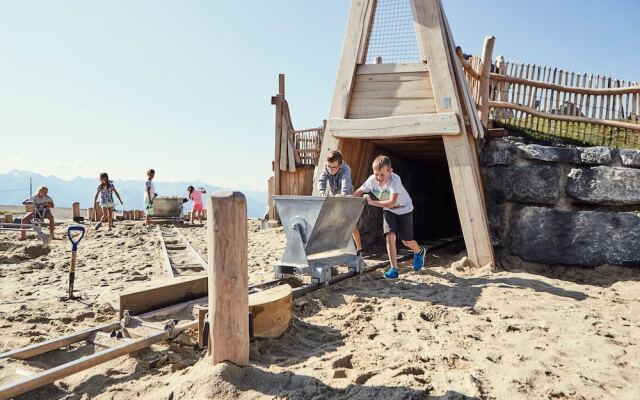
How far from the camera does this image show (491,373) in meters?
2.63

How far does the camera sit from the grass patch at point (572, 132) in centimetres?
683

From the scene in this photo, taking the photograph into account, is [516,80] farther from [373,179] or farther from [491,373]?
[491,373]

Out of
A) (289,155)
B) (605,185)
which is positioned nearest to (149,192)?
(289,155)

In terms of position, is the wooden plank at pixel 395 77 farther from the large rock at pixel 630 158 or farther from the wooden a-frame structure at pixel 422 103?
the large rock at pixel 630 158

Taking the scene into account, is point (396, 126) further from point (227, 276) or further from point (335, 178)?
point (227, 276)

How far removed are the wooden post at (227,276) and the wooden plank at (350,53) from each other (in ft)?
13.9

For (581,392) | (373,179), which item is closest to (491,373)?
(581,392)

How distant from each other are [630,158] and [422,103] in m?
2.92

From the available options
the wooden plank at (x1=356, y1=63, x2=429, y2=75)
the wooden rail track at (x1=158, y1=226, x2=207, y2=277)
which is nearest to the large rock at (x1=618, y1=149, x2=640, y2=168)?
the wooden plank at (x1=356, y1=63, x2=429, y2=75)

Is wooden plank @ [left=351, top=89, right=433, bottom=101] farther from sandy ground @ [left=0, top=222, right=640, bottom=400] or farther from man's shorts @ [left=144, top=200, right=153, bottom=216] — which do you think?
man's shorts @ [left=144, top=200, right=153, bottom=216]

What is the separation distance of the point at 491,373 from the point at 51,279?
5503 mm

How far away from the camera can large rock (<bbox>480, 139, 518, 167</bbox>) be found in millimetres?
6766

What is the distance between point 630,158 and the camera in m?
6.06

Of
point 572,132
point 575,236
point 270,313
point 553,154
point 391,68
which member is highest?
point 391,68
